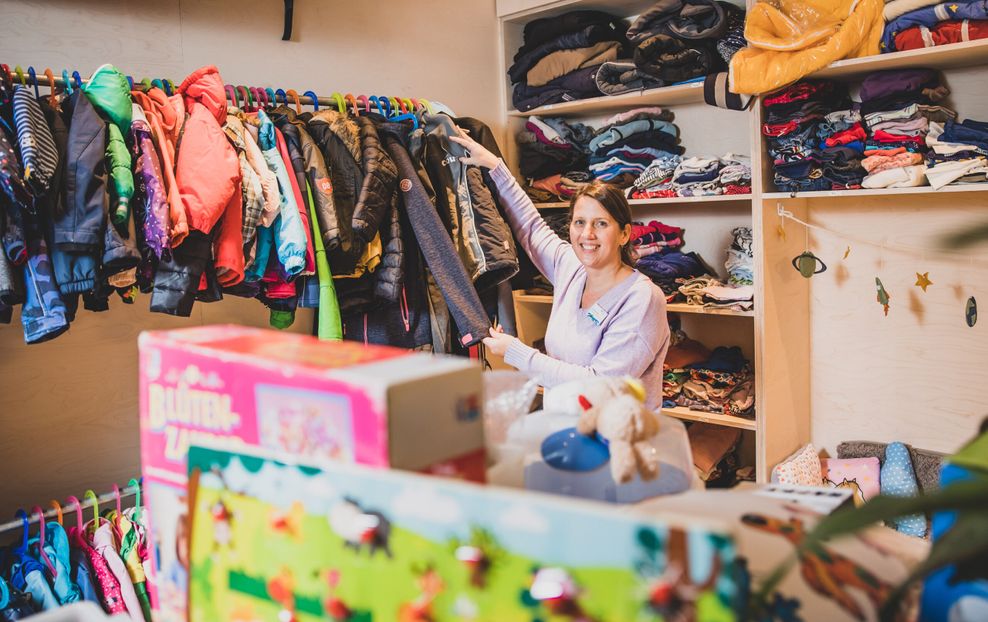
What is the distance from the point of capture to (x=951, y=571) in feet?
1.87

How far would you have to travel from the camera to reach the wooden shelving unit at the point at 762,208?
2711mm

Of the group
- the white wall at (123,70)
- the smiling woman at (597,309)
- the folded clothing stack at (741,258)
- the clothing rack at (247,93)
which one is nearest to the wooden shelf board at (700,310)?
the folded clothing stack at (741,258)

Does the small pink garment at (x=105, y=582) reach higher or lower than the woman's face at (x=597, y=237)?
lower

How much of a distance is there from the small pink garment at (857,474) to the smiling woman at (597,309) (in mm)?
1109

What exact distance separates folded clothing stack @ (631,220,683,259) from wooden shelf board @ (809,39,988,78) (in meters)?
0.83

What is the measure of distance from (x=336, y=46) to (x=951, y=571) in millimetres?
2834

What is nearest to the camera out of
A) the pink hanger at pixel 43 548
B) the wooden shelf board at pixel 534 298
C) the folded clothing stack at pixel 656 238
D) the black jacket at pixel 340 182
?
the pink hanger at pixel 43 548

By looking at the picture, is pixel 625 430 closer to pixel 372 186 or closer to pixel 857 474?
pixel 372 186

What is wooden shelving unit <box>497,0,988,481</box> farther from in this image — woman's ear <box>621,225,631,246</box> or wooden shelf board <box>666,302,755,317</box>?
woman's ear <box>621,225,631,246</box>

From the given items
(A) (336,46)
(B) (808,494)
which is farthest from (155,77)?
(B) (808,494)

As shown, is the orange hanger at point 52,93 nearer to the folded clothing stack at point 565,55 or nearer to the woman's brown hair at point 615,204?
the woman's brown hair at point 615,204

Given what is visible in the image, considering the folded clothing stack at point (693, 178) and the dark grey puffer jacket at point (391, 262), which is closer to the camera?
the dark grey puffer jacket at point (391, 262)

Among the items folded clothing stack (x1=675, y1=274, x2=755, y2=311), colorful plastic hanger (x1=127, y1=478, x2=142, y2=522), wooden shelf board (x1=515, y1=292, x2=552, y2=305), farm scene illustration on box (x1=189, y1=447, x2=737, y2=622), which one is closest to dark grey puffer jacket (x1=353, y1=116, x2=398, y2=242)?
colorful plastic hanger (x1=127, y1=478, x2=142, y2=522)

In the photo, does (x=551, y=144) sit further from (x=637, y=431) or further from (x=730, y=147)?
(x=637, y=431)
